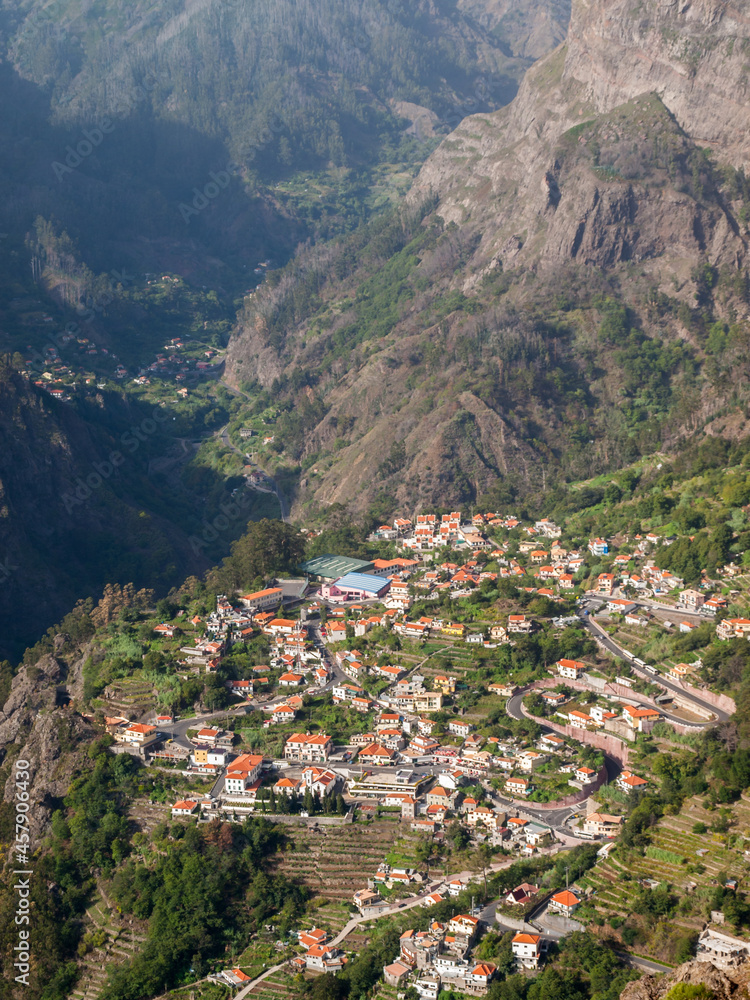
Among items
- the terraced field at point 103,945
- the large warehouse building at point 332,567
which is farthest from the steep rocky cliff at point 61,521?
the terraced field at point 103,945

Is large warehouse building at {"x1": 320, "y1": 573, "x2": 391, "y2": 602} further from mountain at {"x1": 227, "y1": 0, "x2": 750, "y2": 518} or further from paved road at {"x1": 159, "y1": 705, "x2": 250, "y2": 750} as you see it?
mountain at {"x1": 227, "y1": 0, "x2": 750, "y2": 518}

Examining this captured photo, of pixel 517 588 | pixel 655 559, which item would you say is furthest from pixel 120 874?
pixel 655 559

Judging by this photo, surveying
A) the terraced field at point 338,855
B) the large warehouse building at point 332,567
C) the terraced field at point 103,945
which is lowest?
the terraced field at point 103,945

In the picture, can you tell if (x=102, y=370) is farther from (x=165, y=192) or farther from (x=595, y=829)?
(x=595, y=829)

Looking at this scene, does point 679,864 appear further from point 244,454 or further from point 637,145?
point 637,145

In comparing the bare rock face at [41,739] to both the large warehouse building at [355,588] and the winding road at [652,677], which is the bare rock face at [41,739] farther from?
the winding road at [652,677]

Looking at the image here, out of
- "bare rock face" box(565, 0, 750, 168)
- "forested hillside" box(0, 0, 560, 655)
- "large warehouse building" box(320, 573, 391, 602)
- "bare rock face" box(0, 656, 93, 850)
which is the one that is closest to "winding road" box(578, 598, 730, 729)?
"large warehouse building" box(320, 573, 391, 602)

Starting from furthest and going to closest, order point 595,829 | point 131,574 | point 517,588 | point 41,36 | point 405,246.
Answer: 1. point 41,36
2. point 405,246
3. point 131,574
4. point 517,588
5. point 595,829

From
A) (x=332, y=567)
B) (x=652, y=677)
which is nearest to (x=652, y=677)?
(x=652, y=677)
